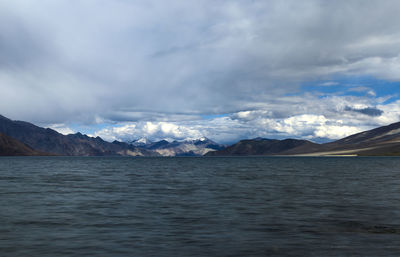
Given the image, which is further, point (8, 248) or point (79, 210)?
point (79, 210)

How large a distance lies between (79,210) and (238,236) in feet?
54.7

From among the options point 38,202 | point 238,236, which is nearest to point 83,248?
point 238,236

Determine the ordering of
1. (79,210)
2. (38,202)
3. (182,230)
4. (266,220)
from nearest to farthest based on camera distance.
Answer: (182,230) < (266,220) < (79,210) < (38,202)

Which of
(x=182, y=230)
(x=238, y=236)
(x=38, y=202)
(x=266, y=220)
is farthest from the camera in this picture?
(x=38, y=202)

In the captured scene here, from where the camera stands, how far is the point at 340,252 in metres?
17.2

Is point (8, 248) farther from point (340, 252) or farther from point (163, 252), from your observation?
point (340, 252)

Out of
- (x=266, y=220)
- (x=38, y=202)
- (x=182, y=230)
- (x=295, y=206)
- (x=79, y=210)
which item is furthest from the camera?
(x=38, y=202)

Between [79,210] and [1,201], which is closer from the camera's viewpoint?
[79,210]

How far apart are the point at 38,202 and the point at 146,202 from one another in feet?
36.0

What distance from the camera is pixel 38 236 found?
21234 mm

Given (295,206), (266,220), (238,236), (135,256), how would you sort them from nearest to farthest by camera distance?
(135,256)
(238,236)
(266,220)
(295,206)

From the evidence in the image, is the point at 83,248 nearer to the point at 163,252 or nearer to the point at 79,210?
the point at 163,252

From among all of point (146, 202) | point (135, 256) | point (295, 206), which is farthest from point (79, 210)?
point (295, 206)

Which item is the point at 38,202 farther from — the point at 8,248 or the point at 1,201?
the point at 8,248
